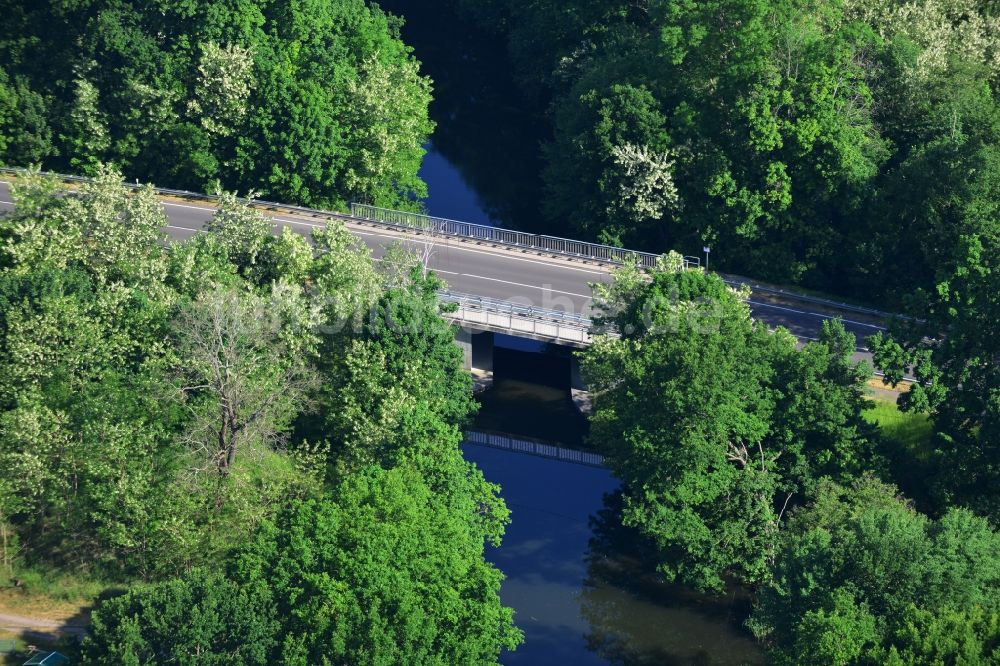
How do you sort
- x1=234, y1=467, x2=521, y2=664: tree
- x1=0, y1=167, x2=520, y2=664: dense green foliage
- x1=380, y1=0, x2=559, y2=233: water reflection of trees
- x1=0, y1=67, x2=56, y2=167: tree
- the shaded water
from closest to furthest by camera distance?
x1=234, y1=467, x2=521, y2=664: tree < x1=0, y1=167, x2=520, y2=664: dense green foliage < the shaded water < x1=0, y1=67, x2=56, y2=167: tree < x1=380, y1=0, x2=559, y2=233: water reflection of trees

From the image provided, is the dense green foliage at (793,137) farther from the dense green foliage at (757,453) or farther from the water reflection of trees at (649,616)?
the water reflection of trees at (649,616)

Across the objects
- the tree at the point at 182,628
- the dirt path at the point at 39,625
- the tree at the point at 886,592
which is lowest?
the dirt path at the point at 39,625

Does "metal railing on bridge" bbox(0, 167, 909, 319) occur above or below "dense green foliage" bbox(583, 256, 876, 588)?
above

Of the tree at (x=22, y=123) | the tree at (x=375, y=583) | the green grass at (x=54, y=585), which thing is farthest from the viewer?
the tree at (x=22, y=123)

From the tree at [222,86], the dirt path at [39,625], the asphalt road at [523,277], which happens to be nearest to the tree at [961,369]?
the asphalt road at [523,277]

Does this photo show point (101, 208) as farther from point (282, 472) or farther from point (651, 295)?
point (651, 295)

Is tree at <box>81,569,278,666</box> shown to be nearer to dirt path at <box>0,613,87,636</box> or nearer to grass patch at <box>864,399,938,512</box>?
dirt path at <box>0,613,87,636</box>

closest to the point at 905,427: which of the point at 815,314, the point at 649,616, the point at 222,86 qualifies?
the point at 815,314

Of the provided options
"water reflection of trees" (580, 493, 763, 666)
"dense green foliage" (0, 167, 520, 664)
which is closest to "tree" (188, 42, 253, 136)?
"dense green foliage" (0, 167, 520, 664)

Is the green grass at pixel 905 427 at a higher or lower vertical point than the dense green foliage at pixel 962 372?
lower
